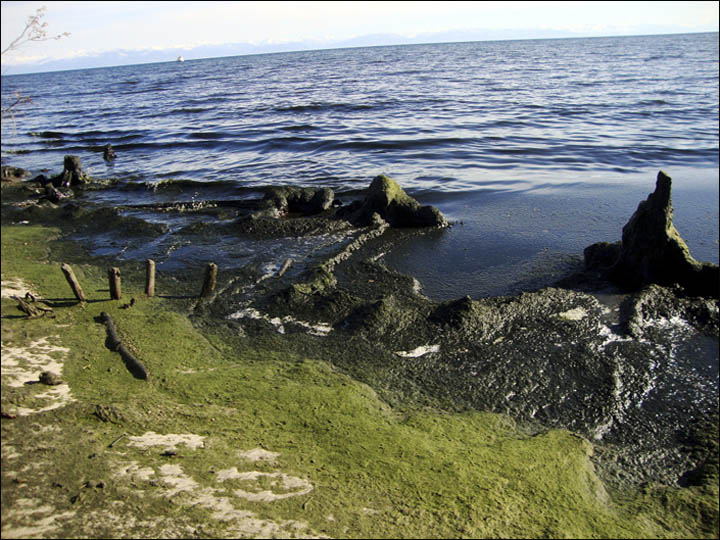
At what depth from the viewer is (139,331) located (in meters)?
6.57

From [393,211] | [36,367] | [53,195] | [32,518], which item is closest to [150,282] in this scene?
[36,367]

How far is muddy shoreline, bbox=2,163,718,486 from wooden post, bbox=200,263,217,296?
148mm

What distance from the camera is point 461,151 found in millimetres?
19609

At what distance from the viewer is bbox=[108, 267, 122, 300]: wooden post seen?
290 inches

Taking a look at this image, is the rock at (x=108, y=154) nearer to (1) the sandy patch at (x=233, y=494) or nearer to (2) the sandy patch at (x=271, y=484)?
(1) the sandy patch at (x=233, y=494)

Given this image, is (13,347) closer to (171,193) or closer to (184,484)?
(184,484)

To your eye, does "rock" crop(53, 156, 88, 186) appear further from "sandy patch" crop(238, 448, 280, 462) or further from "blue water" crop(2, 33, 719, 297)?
"sandy patch" crop(238, 448, 280, 462)

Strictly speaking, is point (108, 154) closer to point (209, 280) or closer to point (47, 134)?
point (47, 134)

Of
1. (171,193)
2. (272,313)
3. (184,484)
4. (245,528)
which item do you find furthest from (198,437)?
(171,193)

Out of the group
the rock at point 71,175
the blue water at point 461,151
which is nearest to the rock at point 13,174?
the blue water at point 461,151

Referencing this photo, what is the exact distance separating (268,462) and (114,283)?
4.49m

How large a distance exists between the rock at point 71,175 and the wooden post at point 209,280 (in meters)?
11.2

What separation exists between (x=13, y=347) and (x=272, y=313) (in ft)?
9.91

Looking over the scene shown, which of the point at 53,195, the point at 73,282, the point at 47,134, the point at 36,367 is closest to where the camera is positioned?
the point at 36,367
